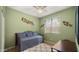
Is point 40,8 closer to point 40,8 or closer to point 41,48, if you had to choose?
point 40,8

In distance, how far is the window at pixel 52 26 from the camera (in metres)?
1.17

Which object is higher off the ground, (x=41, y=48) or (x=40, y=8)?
(x=40, y=8)

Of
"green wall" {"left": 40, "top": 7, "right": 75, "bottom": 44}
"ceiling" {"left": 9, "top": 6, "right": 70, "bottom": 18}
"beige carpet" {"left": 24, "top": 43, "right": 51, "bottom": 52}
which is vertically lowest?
"beige carpet" {"left": 24, "top": 43, "right": 51, "bottom": 52}

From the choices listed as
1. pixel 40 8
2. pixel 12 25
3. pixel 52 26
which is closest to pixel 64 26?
pixel 52 26

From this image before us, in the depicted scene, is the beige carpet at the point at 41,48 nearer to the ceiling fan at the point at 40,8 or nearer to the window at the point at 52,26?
the window at the point at 52,26

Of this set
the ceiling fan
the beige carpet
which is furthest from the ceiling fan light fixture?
the beige carpet

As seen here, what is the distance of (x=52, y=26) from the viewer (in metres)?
1.18

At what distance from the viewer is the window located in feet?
3.83

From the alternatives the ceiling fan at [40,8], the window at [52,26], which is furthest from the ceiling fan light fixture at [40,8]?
the window at [52,26]

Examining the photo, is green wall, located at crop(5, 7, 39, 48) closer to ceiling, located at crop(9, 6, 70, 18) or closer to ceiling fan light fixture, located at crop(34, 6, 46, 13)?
ceiling, located at crop(9, 6, 70, 18)

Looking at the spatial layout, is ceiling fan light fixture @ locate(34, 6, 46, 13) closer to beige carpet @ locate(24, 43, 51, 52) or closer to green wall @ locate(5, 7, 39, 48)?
green wall @ locate(5, 7, 39, 48)

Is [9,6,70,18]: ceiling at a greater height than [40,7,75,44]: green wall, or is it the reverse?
[9,6,70,18]: ceiling

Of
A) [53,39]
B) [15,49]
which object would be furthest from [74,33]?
[15,49]

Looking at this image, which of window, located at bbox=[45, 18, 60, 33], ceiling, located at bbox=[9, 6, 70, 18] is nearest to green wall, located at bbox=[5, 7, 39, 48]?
ceiling, located at bbox=[9, 6, 70, 18]
